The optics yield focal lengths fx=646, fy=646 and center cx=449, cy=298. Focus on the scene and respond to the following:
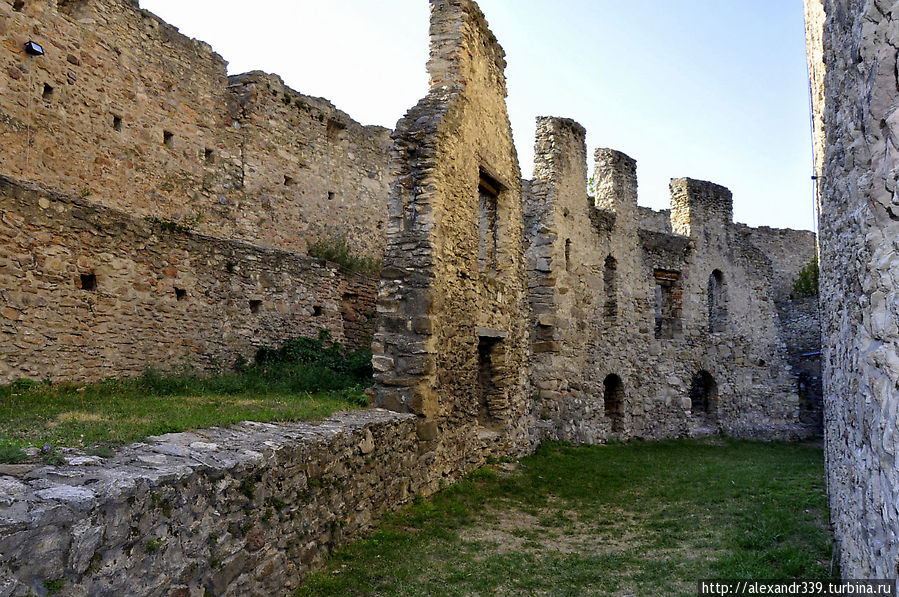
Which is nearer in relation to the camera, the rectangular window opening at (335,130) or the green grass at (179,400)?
the green grass at (179,400)

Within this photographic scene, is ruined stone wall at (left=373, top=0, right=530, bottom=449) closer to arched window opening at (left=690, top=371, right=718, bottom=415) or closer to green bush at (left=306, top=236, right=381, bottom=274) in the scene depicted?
green bush at (left=306, top=236, right=381, bottom=274)

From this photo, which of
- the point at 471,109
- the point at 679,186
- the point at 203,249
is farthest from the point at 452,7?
the point at 679,186

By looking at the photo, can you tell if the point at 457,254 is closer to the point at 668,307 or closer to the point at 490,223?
the point at 490,223

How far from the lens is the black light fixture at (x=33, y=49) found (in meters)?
11.2

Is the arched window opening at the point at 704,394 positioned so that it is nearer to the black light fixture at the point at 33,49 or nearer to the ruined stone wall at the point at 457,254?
the ruined stone wall at the point at 457,254

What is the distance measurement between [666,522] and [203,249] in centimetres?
743

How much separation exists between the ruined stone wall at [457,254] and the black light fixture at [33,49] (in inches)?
282

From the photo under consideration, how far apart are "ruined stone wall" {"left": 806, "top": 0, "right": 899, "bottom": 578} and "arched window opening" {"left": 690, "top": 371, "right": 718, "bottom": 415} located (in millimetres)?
14410

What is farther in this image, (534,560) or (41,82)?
(41,82)

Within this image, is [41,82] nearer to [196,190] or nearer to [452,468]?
[196,190]

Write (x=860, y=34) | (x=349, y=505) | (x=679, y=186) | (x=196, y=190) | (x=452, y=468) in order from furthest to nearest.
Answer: (x=679, y=186)
(x=196, y=190)
(x=452, y=468)
(x=349, y=505)
(x=860, y=34)

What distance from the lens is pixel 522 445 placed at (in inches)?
449

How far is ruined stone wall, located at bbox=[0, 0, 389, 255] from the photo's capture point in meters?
11.4

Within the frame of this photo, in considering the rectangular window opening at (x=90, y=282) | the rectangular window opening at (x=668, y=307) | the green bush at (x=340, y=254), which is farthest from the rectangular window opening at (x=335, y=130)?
the rectangular window opening at (x=90, y=282)
